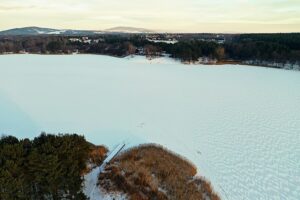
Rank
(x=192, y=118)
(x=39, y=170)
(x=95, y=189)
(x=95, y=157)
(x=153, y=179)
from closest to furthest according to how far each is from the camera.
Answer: (x=39, y=170) < (x=95, y=189) < (x=153, y=179) < (x=95, y=157) < (x=192, y=118)

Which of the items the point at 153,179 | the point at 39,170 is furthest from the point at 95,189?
the point at 39,170

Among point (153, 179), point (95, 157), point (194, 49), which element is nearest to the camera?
point (153, 179)

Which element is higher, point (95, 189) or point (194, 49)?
point (95, 189)

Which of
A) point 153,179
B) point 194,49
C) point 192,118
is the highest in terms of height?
point 153,179

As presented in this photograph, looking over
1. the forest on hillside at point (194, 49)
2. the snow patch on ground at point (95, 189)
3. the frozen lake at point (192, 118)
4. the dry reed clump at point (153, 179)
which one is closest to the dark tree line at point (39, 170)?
the snow patch on ground at point (95, 189)

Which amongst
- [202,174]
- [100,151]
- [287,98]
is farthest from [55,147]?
[287,98]

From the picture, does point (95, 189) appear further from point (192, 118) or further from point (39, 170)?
point (192, 118)

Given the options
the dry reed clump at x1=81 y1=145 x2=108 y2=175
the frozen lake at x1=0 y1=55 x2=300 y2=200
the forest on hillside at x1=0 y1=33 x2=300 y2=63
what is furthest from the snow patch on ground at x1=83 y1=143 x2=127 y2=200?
the forest on hillside at x1=0 y1=33 x2=300 y2=63
